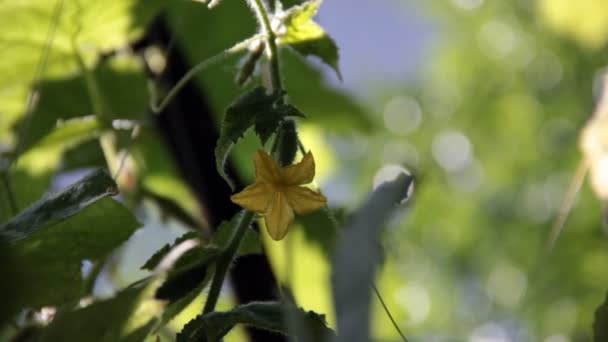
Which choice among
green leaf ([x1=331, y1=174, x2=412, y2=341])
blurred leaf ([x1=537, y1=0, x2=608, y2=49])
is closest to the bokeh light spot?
blurred leaf ([x1=537, y1=0, x2=608, y2=49])

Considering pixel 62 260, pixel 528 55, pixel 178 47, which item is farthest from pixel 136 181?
pixel 528 55

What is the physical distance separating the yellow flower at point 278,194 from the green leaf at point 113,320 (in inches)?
2.2

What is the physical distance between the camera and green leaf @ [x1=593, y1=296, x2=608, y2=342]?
0.31 meters

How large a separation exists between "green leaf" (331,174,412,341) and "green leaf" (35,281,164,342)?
14cm

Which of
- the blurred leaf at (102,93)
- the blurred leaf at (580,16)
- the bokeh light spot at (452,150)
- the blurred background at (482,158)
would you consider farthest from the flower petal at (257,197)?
the bokeh light spot at (452,150)

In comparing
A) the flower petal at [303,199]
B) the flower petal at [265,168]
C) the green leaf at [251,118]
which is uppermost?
the green leaf at [251,118]

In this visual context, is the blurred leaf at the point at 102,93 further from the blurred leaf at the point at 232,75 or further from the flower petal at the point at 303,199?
the flower petal at the point at 303,199

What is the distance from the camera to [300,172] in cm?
37

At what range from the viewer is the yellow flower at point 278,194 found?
361 millimetres

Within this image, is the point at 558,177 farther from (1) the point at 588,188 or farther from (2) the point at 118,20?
(2) the point at 118,20

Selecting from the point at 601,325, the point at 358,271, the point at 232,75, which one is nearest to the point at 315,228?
the point at 232,75

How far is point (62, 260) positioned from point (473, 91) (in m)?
2.83

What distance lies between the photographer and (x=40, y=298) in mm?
404

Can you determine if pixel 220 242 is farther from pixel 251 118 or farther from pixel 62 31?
pixel 62 31
